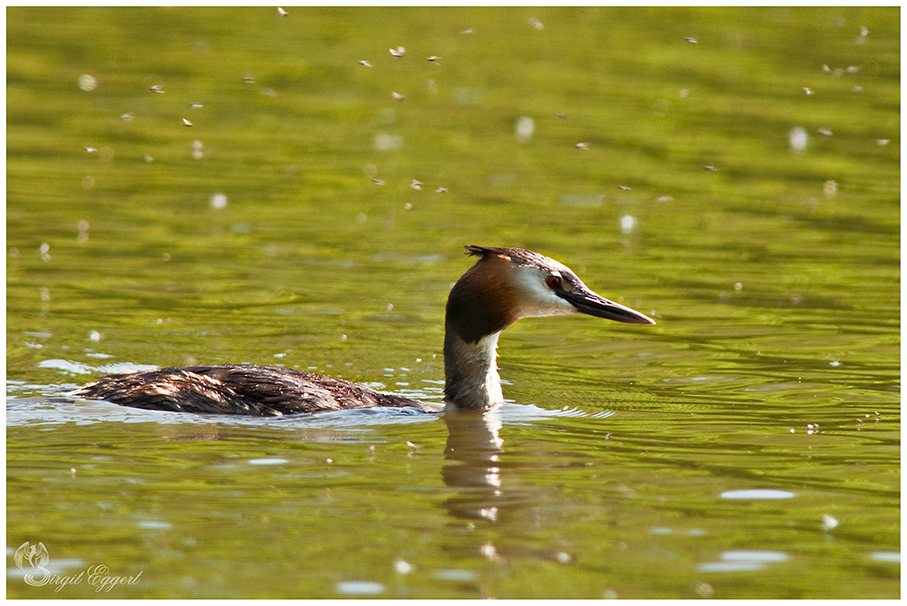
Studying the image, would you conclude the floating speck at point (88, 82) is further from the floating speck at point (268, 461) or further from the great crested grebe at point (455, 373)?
the floating speck at point (268, 461)

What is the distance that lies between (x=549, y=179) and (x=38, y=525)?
10731mm

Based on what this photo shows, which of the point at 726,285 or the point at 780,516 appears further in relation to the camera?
the point at 726,285

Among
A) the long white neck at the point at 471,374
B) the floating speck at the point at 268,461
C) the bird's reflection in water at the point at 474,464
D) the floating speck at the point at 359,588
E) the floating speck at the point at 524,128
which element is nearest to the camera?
the floating speck at the point at 359,588

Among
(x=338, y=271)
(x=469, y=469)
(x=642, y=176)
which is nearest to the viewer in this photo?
(x=469, y=469)

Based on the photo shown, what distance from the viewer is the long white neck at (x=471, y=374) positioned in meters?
10.1

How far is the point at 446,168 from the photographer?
1738 centimetres

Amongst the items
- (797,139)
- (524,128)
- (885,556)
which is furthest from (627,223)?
(885,556)

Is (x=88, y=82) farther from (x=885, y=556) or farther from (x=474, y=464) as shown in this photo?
(x=885, y=556)

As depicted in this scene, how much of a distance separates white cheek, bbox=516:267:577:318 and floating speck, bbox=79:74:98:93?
1212 cm

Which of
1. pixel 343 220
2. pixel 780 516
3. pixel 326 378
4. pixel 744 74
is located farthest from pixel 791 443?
pixel 744 74

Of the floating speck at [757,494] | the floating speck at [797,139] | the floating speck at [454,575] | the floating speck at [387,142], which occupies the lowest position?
the floating speck at [454,575]

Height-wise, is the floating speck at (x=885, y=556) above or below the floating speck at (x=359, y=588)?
above

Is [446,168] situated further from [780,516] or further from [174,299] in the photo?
[780,516]

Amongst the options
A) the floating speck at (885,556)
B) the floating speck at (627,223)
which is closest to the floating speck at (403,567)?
the floating speck at (885,556)
